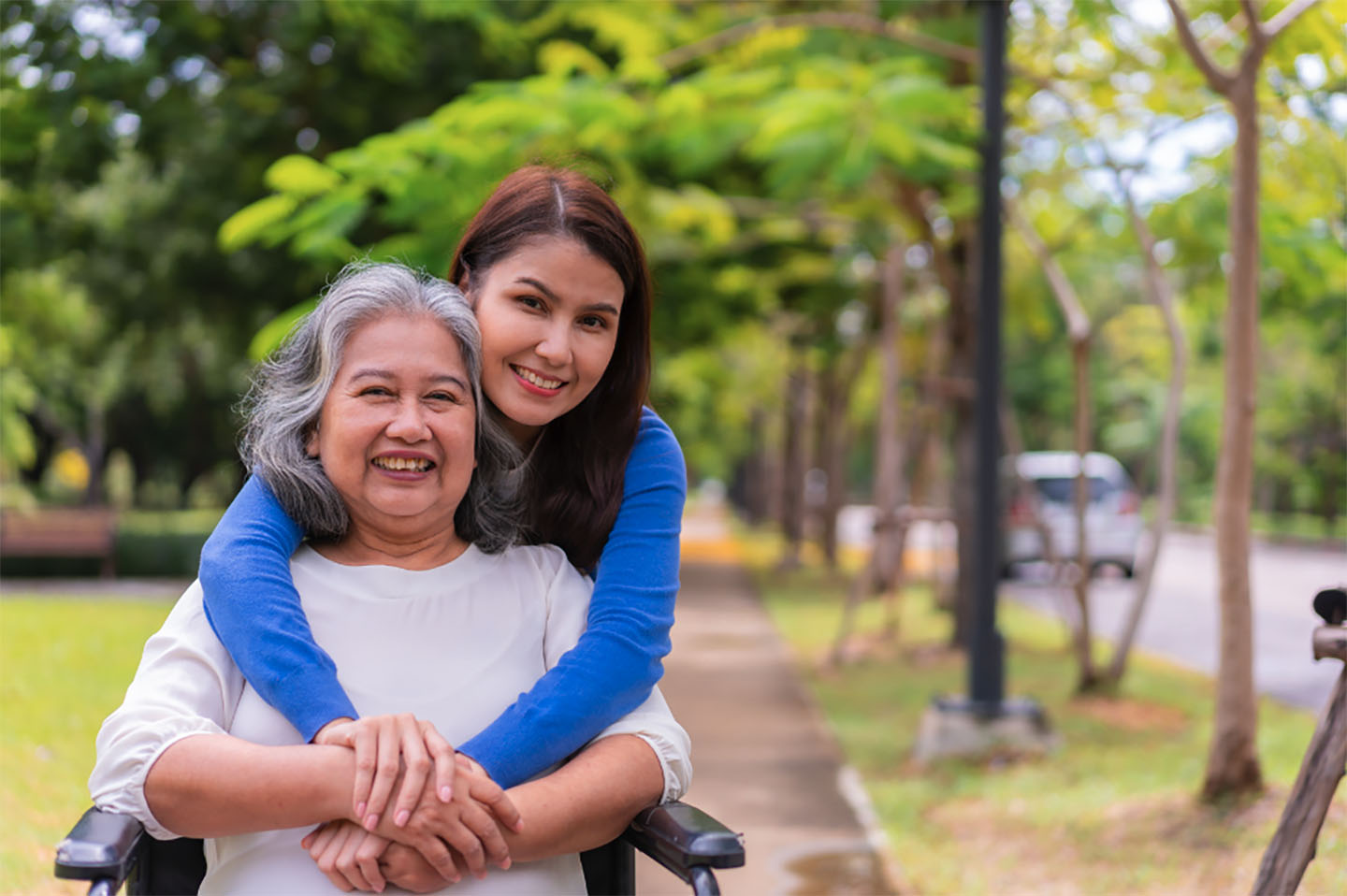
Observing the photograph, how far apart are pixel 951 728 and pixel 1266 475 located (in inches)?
151

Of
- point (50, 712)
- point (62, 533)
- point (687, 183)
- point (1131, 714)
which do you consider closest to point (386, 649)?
point (50, 712)

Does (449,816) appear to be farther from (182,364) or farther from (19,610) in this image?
(182,364)

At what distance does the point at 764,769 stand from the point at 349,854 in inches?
207

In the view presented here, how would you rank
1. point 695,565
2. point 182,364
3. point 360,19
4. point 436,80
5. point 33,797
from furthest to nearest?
1. point 695,565
2. point 182,364
3. point 436,80
4. point 360,19
5. point 33,797

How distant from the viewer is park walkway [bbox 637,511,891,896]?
16.7ft

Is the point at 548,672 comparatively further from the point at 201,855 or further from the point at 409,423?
the point at 201,855

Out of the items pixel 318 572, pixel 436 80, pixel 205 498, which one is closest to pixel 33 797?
pixel 318 572

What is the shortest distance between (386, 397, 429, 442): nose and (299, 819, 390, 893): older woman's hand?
584 millimetres

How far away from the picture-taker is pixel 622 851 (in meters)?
2.35

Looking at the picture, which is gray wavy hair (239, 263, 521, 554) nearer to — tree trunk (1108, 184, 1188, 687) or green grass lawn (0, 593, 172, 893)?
green grass lawn (0, 593, 172, 893)

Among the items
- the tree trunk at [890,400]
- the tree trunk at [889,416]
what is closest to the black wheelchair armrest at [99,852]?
the tree trunk at [889,416]

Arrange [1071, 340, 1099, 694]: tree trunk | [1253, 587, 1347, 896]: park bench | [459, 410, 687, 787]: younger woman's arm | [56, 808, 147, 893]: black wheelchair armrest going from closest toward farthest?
[56, 808, 147, 893]: black wheelchair armrest
[459, 410, 687, 787]: younger woman's arm
[1253, 587, 1347, 896]: park bench
[1071, 340, 1099, 694]: tree trunk

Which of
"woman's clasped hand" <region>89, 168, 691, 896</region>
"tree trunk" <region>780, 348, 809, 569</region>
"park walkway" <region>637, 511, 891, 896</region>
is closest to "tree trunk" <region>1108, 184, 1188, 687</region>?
"park walkway" <region>637, 511, 891, 896</region>

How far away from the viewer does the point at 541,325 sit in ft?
7.51
